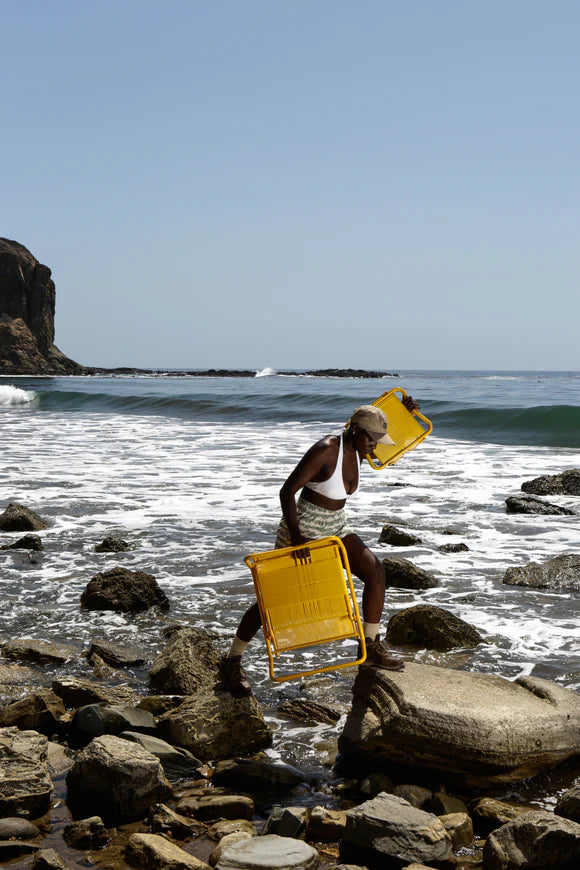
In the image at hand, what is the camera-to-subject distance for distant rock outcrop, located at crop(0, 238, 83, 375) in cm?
7138

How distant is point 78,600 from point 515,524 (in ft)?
18.0

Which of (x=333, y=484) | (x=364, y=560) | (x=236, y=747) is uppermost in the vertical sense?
(x=333, y=484)

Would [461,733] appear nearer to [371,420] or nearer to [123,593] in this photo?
[371,420]

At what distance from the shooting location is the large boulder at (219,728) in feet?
13.7

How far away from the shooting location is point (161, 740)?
4.11 metres

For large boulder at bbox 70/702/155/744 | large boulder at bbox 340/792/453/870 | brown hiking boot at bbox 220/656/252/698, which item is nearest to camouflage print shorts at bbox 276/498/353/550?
brown hiking boot at bbox 220/656/252/698

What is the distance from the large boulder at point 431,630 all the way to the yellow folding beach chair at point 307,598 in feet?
5.96

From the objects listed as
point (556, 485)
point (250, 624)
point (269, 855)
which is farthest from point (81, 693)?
point (556, 485)

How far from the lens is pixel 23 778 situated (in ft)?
11.6

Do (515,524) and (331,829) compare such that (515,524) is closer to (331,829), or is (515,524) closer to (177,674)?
(177,674)

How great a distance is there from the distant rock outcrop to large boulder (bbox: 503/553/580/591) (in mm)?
Result: 66432

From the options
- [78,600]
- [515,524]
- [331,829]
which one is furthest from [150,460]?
[331,829]

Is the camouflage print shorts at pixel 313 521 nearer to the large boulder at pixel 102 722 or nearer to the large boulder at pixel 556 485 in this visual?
the large boulder at pixel 102 722

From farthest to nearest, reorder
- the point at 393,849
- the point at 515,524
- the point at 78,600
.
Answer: the point at 515,524, the point at 78,600, the point at 393,849
